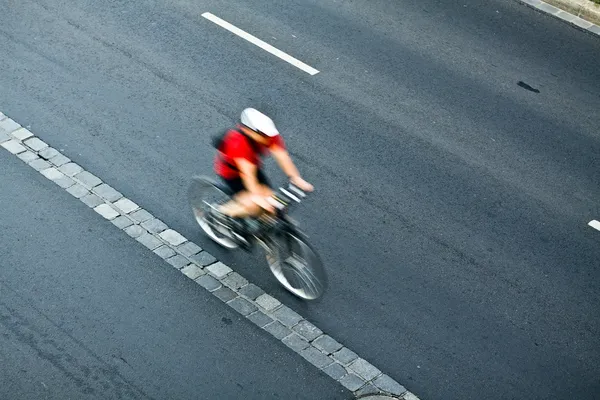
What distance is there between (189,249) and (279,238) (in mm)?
1199

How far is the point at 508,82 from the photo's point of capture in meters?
12.7

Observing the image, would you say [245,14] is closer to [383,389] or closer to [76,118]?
[76,118]

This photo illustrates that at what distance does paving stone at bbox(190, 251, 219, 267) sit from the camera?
9.55 meters

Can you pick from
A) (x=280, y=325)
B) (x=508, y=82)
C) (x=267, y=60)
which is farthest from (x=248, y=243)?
(x=508, y=82)

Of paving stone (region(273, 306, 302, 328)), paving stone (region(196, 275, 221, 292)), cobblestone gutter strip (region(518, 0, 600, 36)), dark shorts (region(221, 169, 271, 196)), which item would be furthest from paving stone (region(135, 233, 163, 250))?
cobblestone gutter strip (region(518, 0, 600, 36))

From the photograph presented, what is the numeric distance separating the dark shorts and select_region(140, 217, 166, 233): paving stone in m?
1.09

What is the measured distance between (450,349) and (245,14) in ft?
22.0

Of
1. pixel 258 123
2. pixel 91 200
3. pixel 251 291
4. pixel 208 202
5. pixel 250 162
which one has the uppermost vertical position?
pixel 258 123

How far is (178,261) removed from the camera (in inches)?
375

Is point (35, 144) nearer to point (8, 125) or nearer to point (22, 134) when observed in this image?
point (22, 134)

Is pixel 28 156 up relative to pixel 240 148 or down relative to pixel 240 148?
down

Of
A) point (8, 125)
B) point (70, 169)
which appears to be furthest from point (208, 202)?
point (8, 125)

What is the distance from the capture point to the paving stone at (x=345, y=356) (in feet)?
28.1

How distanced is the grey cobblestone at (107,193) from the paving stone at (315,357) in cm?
295
